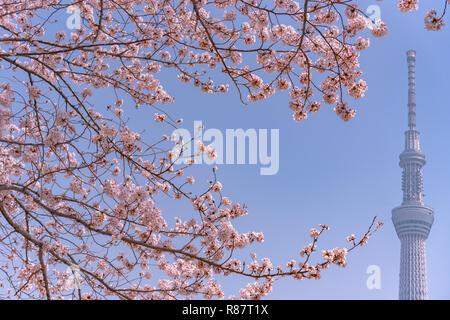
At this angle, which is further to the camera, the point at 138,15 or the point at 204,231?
the point at 138,15

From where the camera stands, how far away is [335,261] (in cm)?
469

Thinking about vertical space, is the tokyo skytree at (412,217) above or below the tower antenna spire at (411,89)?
below

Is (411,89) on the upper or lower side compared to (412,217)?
upper

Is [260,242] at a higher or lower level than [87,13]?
lower

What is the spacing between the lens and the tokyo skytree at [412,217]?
73.3 metres

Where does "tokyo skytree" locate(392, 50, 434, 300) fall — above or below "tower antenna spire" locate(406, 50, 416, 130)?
below

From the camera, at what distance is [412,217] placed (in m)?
77.7

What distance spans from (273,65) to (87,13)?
290 centimetres

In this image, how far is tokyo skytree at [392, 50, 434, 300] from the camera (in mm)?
73312
